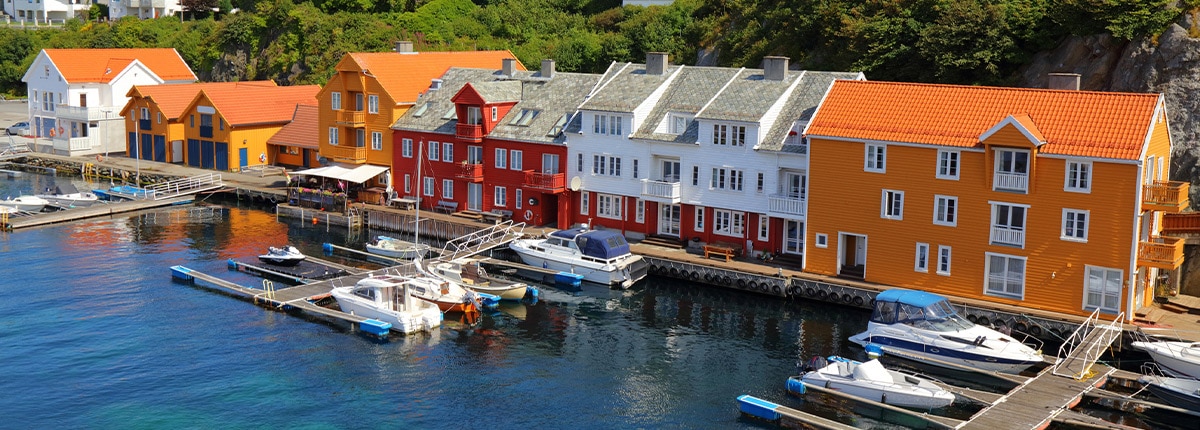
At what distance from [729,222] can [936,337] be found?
16.2 meters

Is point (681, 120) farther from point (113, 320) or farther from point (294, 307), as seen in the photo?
point (113, 320)

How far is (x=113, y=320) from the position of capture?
48469mm

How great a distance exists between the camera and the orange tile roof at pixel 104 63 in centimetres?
9389

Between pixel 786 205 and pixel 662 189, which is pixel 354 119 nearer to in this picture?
pixel 662 189

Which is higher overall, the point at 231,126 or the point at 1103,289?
the point at 231,126

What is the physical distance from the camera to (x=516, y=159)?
64.8 meters

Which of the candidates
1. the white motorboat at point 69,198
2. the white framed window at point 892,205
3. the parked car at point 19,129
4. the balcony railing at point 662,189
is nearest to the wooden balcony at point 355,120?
the white motorboat at point 69,198

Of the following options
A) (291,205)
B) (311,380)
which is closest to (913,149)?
(311,380)

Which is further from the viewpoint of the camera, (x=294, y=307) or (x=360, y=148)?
(x=360, y=148)

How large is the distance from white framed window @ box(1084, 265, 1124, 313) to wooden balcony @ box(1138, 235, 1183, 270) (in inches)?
41.1

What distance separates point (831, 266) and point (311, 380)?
79.2 feet

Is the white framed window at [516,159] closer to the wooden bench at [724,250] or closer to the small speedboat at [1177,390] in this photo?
the wooden bench at [724,250]

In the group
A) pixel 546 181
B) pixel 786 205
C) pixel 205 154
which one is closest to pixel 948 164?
pixel 786 205

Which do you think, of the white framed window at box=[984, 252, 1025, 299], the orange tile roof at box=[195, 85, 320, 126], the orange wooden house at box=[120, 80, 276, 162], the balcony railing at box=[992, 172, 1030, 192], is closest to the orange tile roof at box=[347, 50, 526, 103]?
the orange tile roof at box=[195, 85, 320, 126]
